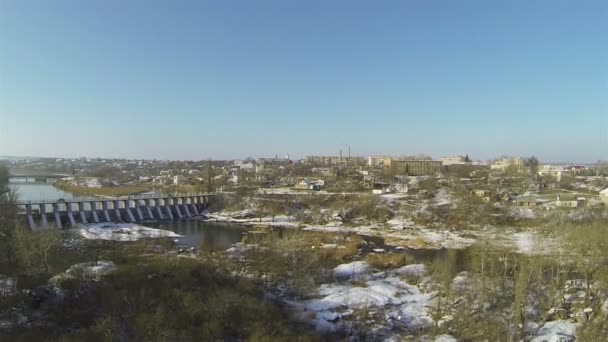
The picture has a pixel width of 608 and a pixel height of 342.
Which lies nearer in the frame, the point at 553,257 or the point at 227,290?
the point at 227,290

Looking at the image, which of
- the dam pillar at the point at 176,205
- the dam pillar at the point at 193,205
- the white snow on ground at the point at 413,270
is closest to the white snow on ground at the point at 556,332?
the white snow on ground at the point at 413,270

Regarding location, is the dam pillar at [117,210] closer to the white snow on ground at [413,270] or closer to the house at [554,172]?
the white snow on ground at [413,270]

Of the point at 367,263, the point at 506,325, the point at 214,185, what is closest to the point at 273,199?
the point at 214,185

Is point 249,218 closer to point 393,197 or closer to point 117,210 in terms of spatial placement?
point 117,210

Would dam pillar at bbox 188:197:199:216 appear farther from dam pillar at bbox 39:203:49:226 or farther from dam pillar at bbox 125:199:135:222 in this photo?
dam pillar at bbox 39:203:49:226

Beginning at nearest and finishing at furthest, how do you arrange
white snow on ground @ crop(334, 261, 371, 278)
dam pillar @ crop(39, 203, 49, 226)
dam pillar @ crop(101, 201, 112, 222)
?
1. white snow on ground @ crop(334, 261, 371, 278)
2. dam pillar @ crop(39, 203, 49, 226)
3. dam pillar @ crop(101, 201, 112, 222)

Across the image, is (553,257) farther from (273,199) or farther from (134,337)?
(273,199)

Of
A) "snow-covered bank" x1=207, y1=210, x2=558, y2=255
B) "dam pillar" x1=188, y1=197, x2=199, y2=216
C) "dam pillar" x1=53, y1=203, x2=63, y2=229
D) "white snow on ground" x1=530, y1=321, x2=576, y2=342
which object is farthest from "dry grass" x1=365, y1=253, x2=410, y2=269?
"dam pillar" x1=188, y1=197, x2=199, y2=216
